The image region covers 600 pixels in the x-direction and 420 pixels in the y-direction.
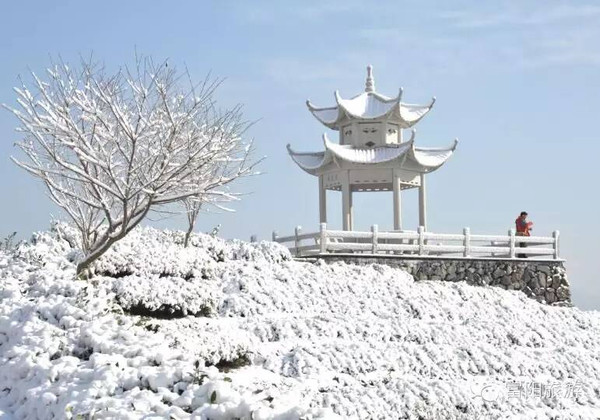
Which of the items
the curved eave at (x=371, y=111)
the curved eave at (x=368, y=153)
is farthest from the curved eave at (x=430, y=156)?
the curved eave at (x=371, y=111)

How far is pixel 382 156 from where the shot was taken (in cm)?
2789

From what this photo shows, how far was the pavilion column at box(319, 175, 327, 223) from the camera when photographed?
28984 mm

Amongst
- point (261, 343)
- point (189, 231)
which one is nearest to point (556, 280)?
point (189, 231)

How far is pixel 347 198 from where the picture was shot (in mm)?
28172

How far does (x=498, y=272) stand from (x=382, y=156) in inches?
238

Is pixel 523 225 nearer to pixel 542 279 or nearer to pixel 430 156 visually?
pixel 542 279

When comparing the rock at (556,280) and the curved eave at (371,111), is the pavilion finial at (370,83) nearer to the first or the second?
the curved eave at (371,111)

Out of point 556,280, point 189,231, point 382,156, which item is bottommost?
point 556,280

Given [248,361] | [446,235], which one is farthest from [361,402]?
[446,235]

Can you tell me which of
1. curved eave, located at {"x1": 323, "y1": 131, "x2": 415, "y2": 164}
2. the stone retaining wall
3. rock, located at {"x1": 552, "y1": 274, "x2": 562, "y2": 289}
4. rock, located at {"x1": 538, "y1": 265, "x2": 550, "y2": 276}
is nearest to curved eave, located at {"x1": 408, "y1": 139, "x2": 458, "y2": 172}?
curved eave, located at {"x1": 323, "y1": 131, "x2": 415, "y2": 164}

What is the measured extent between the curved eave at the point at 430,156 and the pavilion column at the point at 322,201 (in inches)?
144

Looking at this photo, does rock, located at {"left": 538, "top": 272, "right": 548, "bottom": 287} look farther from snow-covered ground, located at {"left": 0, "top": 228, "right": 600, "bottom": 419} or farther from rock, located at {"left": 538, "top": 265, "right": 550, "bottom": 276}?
snow-covered ground, located at {"left": 0, "top": 228, "right": 600, "bottom": 419}

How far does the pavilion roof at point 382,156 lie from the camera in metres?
27.7

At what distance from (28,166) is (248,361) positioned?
6.74m
